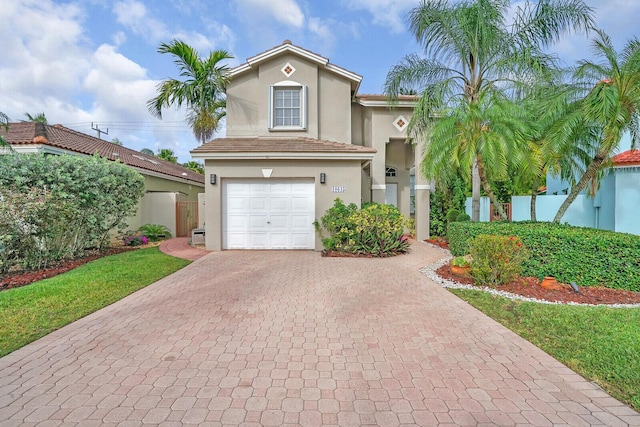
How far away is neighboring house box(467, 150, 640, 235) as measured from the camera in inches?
446

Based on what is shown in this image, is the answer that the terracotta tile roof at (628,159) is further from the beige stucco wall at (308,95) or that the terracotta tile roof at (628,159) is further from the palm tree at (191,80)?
the palm tree at (191,80)

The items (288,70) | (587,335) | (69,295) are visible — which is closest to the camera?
(587,335)

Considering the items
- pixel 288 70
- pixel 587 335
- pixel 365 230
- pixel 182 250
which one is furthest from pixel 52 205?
pixel 587 335

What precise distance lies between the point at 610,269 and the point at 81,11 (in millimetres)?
17642

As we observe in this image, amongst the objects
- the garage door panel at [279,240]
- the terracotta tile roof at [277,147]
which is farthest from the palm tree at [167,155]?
the garage door panel at [279,240]

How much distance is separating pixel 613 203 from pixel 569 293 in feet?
28.4

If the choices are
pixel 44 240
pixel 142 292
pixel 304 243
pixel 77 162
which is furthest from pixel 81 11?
pixel 304 243

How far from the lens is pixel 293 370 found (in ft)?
12.2

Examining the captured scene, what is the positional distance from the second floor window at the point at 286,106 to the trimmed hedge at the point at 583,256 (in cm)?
977

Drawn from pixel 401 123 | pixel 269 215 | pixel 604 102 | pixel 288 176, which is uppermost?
pixel 401 123

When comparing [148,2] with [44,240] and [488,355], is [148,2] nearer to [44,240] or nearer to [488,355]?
[44,240]

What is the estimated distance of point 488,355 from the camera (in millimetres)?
4074

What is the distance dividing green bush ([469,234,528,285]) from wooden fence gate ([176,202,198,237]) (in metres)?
14.6

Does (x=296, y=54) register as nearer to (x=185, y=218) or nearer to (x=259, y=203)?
(x=259, y=203)
